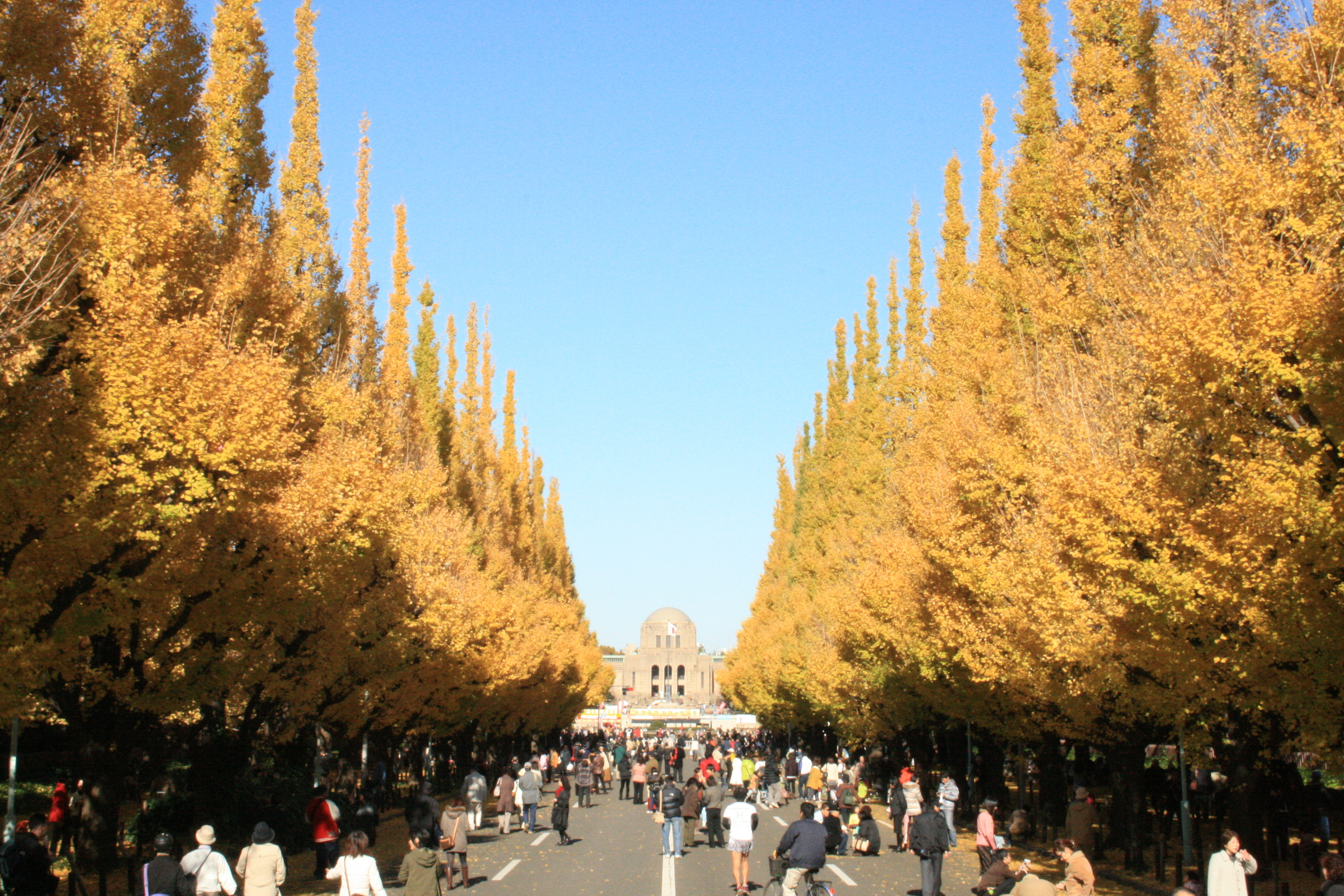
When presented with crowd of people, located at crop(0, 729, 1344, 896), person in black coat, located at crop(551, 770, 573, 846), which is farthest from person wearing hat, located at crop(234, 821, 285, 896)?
person in black coat, located at crop(551, 770, 573, 846)

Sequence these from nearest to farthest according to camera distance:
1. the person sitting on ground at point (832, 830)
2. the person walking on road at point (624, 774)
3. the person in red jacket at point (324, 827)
A: the person in red jacket at point (324, 827)
the person sitting on ground at point (832, 830)
the person walking on road at point (624, 774)

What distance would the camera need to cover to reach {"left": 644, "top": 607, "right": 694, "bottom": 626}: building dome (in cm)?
16125

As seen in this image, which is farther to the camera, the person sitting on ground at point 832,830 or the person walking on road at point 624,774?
the person walking on road at point 624,774

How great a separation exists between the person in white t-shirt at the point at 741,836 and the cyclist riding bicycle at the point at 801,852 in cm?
292

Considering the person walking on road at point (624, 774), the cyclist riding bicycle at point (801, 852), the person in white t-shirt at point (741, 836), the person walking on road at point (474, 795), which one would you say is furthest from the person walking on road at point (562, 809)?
the person walking on road at point (624, 774)

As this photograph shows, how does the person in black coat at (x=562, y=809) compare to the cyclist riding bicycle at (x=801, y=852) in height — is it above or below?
below

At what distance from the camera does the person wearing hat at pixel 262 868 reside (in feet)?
37.3

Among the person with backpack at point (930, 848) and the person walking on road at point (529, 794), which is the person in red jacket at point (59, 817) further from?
the person with backpack at point (930, 848)

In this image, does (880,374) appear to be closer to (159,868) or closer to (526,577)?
(526,577)

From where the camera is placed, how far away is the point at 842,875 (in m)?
18.8

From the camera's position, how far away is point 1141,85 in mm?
21797

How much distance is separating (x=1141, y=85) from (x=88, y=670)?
20218mm

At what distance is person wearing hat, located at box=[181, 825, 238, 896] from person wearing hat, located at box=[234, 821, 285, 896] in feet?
1.67

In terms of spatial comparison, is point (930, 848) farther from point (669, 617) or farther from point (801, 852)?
point (669, 617)
